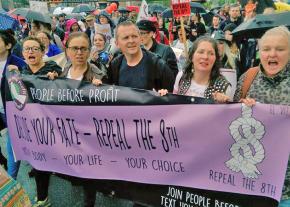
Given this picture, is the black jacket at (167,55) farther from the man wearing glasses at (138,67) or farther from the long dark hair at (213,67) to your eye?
the long dark hair at (213,67)

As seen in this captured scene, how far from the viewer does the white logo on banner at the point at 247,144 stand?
103 inches

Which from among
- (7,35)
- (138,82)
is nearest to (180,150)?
(138,82)

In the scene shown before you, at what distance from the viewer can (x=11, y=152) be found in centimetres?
411

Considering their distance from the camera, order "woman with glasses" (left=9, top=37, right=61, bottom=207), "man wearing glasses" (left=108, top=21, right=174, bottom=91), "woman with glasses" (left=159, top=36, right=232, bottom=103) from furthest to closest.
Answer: "woman with glasses" (left=9, top=37, right=61, bottom=207) < "man wearing glasses" (left=108, top=21, right=174, bottom=91) < "woman with glasses" (left=159, top=36, right=232, bottom=103)

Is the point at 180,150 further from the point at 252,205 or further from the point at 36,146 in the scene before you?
the point at 36,146

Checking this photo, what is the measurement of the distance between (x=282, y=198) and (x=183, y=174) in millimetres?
717

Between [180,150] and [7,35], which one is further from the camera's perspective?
[7,35]

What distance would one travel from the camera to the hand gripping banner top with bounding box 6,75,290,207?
2.63 meters

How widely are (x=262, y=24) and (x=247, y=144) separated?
2.24 metres

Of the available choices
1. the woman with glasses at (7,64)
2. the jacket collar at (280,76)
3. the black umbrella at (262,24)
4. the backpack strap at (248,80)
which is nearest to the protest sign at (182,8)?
the black umbrella at (262,24)

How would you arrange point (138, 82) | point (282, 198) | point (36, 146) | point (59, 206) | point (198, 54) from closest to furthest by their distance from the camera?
point (282, 198), point (198, 54), point (138, 82), point (36, 146), point (59, 206)

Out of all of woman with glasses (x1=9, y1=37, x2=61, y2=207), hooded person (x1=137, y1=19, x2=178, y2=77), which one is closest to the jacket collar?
woman with glasses (x1=9, y1=37, x2=61, y2=207)

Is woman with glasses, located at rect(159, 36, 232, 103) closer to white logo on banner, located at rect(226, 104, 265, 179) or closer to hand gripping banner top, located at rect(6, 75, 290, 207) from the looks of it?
hand gripping banner top, located at rect(6, 75, 290, 207)

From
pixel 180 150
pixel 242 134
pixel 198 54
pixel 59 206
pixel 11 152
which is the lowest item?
pixel 59 206
